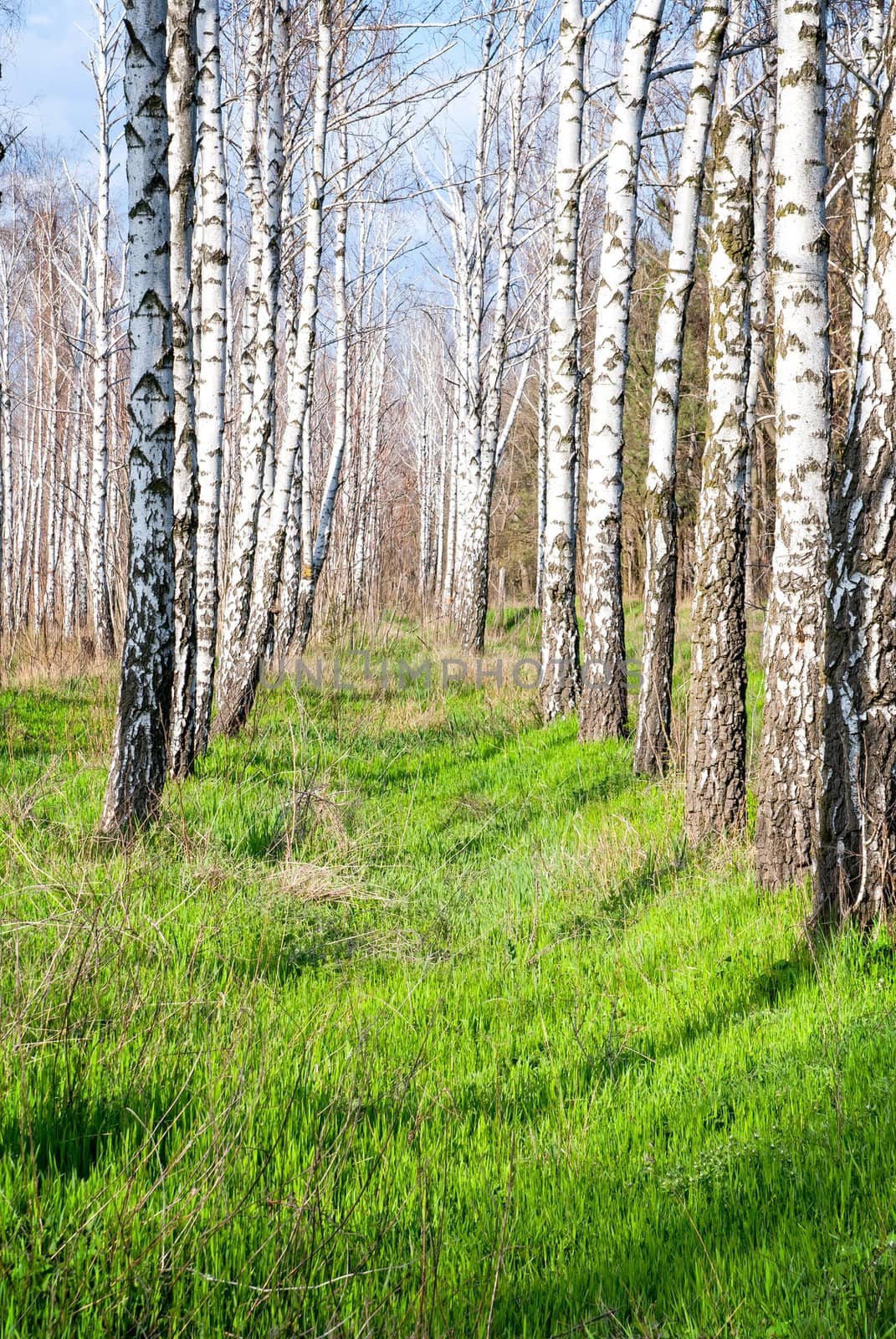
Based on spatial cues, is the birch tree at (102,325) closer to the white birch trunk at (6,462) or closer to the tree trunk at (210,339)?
the white birch trunk at (6,462)

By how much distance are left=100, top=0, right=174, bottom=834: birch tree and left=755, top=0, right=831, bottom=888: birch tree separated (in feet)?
9.95

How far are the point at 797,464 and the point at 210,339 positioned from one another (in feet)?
15.7

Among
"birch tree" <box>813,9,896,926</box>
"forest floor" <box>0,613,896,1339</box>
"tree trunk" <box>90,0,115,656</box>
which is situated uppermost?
"tree trunk" <box>90,0,115,656</box>

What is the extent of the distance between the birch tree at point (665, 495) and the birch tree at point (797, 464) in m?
2.23

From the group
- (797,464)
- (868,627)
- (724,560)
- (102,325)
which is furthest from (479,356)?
(868,627)

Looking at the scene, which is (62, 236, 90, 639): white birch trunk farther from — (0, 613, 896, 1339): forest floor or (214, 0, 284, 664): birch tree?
(0, 613, 896, 1339): forest floor

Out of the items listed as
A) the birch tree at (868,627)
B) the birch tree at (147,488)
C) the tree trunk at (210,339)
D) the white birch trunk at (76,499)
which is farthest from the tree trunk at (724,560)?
the white birch trunk at (76,499)

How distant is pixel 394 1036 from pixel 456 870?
1912 millimetres

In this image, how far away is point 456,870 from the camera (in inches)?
199

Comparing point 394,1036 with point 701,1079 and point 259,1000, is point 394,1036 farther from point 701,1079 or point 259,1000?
point 701,1079

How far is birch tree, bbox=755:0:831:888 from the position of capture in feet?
13.9

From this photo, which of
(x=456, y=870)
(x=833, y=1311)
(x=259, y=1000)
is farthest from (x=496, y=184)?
(x=833, y=1311)

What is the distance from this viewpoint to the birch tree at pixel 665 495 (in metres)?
6.64

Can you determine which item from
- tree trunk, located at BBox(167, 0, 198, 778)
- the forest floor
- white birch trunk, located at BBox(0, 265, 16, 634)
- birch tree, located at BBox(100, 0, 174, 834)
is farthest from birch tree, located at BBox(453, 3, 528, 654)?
the forest floor
